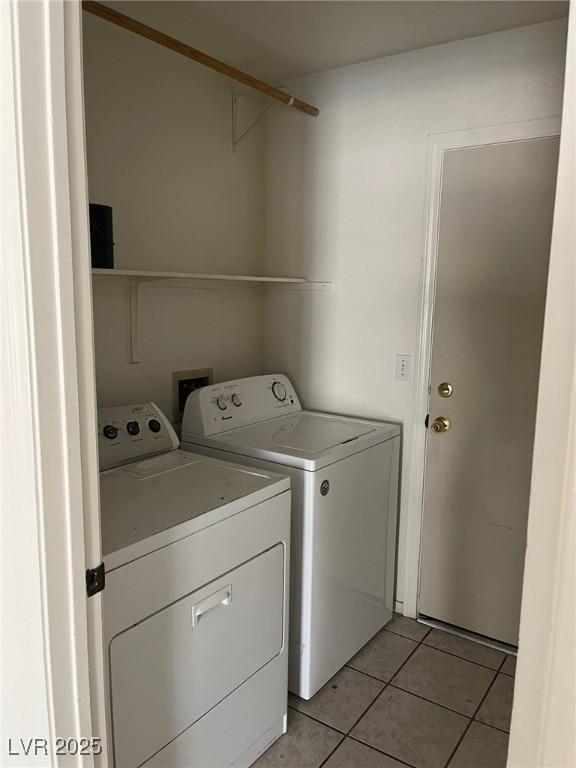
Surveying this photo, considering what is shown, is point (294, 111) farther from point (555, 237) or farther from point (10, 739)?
point (10, 739)

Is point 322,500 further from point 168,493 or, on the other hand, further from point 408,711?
point 408,711

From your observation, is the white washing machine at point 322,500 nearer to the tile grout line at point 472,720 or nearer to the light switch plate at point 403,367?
the light switch plate at point 403,367

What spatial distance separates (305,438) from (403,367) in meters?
0.58

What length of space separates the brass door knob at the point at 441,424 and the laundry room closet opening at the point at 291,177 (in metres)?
0.11

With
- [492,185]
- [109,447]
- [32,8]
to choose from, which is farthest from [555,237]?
[492,185]

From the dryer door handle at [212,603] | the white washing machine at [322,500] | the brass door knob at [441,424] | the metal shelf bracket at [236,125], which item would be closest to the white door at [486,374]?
the brass door knob at [441,424]

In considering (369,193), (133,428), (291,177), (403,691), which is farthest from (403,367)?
(403,691)

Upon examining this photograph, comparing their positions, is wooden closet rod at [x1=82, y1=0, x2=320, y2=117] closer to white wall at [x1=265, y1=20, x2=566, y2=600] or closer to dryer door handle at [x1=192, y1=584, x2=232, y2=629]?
white wall at [x1=265, y1=20, x2=566, y2=600]

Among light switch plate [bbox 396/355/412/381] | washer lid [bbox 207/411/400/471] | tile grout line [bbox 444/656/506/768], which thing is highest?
light switch plate [bbox 396/355/412/381]

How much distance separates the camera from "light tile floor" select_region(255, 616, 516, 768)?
1800mm

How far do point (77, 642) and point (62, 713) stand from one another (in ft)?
0.40

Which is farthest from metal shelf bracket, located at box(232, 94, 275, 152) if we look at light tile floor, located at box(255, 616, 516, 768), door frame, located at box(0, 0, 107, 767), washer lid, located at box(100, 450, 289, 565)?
light tile floor, located at box(255, 616, 516, 768)

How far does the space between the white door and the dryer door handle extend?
1191mm

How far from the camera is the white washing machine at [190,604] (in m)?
1.29
